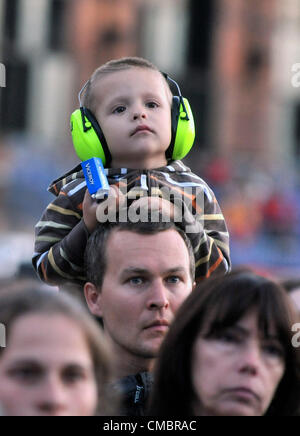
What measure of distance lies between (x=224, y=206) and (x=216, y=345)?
14.0 metres

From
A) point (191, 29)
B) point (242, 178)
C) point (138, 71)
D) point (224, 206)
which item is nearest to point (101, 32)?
point (191, 29)

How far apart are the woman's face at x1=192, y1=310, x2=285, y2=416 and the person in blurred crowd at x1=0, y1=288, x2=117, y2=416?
0.21 m

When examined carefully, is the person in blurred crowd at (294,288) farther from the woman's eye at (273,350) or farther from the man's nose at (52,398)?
the man's nose at (52,398)

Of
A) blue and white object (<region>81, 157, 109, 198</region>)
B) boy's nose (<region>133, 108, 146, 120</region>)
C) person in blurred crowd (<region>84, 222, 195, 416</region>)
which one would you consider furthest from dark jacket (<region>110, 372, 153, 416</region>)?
boy's nose (<region>133, 108, 146, 120</region>)

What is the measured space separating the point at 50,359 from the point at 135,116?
986 mm

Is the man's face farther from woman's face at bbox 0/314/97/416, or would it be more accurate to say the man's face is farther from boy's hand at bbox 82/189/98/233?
woman's face at bbox 0/314/97/416

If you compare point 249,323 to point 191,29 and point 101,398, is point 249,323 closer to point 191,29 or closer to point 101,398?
point 101,398

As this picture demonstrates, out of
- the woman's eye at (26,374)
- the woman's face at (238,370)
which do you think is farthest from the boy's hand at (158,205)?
the woman's eye at (26,374)

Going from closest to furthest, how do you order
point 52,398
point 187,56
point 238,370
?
point 52,398, point 238,370, point 187,56

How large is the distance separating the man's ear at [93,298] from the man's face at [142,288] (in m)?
0.03

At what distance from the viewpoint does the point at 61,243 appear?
2928mm

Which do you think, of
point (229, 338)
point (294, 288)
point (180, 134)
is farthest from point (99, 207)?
point (294, 288)

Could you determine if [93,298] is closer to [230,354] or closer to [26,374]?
[230,354]

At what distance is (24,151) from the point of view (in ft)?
66.4
